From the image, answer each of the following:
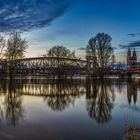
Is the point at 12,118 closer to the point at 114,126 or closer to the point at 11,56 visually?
the point at 114,126

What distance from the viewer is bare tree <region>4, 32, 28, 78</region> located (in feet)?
274

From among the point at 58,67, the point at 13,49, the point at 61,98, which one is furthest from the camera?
the point at 58,67

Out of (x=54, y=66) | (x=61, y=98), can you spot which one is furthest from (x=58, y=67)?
(x=61, y=98)

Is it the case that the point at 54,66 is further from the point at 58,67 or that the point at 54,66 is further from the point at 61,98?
the point at 61,98

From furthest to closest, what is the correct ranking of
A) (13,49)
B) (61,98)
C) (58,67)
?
(58,67) → (13,49) → (61,98)

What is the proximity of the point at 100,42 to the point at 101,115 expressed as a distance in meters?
96.2

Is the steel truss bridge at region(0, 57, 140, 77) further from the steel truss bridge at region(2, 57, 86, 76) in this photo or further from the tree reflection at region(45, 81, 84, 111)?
the tree reflection at region(45, 81, 84, 111)

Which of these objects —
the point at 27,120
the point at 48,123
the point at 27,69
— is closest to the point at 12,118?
the point at 27,120

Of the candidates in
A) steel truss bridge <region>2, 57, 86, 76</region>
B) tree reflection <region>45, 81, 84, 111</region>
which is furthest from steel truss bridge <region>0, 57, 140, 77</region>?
tree reflection <region>45, 81, 84, 111</region>

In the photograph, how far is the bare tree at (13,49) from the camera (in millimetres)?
83500

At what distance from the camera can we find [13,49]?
3305 inches

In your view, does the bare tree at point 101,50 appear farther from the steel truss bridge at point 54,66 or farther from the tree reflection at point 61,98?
the tree reflection at point 61,98

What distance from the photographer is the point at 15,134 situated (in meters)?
15.1

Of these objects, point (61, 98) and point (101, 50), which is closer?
point (61, 98)
